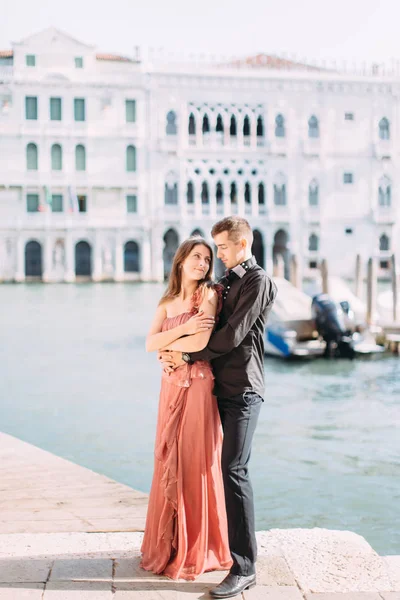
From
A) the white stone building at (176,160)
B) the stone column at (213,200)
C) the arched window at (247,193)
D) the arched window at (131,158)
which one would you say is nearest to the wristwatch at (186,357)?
the white stone building at (176,160)

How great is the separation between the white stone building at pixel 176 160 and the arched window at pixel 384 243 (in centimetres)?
5

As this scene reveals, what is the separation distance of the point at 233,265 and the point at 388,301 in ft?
44.7

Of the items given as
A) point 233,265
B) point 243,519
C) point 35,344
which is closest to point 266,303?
point 233,265

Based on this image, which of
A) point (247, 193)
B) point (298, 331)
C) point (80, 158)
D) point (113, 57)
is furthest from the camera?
point (247, 193)

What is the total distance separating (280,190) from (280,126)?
236 cm

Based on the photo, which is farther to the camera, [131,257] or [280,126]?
[280,126]

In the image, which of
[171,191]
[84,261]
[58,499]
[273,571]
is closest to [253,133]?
[171,191]

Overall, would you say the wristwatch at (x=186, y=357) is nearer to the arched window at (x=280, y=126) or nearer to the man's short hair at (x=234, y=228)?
the man's short hair at (x=234, y=228)

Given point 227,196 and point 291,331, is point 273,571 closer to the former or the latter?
point 291,331

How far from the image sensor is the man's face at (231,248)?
2674 mm

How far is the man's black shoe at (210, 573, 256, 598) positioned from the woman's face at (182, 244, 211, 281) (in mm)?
933

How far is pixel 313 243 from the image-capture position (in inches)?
1246

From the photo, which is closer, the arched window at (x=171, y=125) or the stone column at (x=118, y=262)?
the stone column at (x=118, y=262)

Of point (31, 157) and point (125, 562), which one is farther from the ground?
point (31, 157)
